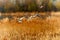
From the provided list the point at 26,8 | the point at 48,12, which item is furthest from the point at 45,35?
the point at 26,8

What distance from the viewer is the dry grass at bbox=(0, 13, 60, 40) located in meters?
1.43

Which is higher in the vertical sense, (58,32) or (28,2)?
(28,2)

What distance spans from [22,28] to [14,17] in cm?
16

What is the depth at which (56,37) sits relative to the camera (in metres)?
1.46

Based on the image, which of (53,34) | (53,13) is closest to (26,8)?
(53,13)

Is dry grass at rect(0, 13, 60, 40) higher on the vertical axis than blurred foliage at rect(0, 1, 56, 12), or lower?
lower

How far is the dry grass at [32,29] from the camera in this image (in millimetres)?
1428

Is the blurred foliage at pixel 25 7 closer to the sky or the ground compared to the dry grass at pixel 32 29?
closer to the sky

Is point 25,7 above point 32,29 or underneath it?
above

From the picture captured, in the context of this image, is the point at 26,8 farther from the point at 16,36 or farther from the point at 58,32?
the point at 58,32

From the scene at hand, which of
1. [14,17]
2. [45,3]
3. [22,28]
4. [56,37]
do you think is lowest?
[56,37]

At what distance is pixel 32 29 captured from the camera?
4.80 ft

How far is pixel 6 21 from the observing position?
146 cm

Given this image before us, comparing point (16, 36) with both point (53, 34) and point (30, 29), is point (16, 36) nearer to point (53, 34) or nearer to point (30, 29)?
point (30, 29)
